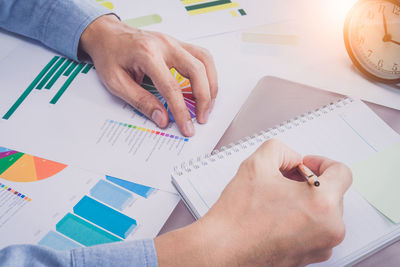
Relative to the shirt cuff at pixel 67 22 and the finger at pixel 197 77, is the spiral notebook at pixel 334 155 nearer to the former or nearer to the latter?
the finger at pixel 197 77

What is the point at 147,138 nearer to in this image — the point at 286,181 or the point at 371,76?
the point at 286,181

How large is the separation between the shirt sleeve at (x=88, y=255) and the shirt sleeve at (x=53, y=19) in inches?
22.5

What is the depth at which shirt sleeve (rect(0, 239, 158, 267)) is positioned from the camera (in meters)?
0.48

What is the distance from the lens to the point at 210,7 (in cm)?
108

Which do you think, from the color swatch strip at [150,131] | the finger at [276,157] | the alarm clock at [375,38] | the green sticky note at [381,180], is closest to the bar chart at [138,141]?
the color swatch strip at [150,131]

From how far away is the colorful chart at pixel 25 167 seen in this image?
2.22ft

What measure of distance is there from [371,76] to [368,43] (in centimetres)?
8

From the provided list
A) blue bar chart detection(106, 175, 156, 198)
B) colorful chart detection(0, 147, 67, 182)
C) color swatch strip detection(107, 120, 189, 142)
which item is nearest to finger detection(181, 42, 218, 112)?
color swatch strip detection(107, 120, 189, 142)

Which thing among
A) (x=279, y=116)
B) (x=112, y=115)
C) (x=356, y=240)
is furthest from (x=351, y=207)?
(x=112, y=115)

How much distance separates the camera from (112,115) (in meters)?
0.80

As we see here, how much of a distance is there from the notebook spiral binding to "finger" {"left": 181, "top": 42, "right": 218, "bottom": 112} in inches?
6.2

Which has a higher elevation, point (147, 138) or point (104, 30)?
point (104, 30)

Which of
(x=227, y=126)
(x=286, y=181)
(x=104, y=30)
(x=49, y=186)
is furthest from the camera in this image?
(x=104, y=30)

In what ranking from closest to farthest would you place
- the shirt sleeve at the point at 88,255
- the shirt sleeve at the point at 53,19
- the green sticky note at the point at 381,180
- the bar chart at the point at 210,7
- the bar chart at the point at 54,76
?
the shirt sleeve at the point at 88,255
the green sticky note at the point at 381,180
the bar chart at the point at 54,76
the shirt sleeve at the point at 53,19
the bar chart at the point at 210,7
